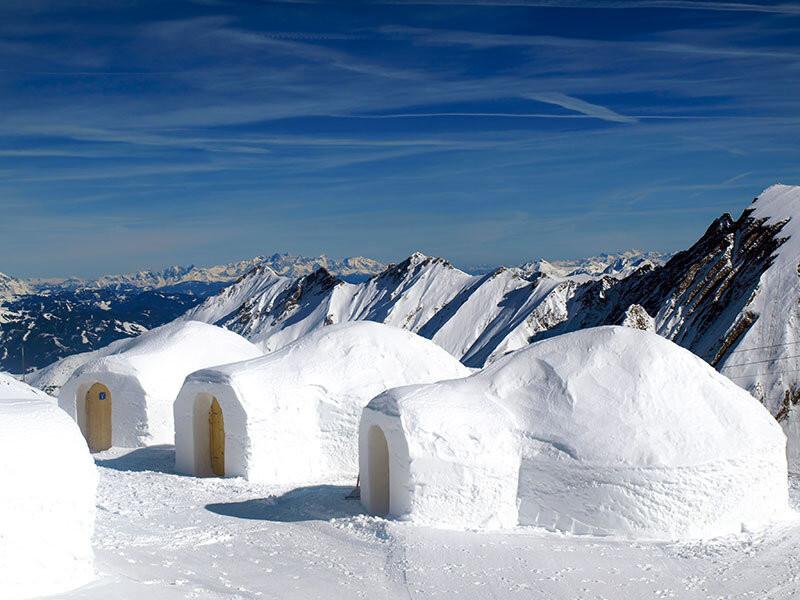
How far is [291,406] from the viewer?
19812mm

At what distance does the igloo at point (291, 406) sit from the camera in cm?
1928

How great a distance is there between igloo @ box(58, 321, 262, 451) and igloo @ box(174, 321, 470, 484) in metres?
3.35

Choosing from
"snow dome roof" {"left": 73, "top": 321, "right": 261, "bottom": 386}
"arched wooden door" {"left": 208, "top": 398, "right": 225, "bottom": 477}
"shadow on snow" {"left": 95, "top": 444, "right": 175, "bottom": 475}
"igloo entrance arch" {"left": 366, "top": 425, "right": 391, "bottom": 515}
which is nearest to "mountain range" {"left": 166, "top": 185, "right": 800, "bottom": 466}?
"igloo entrance arch" {"left": 366, "top": 425, "right": 391, "bottom": 515}

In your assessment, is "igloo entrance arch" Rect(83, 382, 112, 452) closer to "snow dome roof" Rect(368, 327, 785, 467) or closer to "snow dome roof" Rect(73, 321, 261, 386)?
"snow dome roof" Rect(73, 321, 261, 386)

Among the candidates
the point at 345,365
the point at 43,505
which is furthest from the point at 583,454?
the point at 43,505

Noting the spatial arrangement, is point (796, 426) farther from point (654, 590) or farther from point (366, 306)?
point (366, 306)

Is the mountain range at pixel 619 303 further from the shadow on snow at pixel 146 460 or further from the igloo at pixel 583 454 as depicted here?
the shadow on snow at pixel 146 460

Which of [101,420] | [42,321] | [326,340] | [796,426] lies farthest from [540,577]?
[42,321]

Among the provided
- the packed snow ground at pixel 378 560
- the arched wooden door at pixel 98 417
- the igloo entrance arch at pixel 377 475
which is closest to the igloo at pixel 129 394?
the arched wooden door at pixel 98 417

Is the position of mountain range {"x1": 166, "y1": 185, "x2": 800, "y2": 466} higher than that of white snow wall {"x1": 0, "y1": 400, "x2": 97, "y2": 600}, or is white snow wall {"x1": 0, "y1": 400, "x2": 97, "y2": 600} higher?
white snow wall {"x1": 0, "y1": 400, "x2": 97, "y2": 600}

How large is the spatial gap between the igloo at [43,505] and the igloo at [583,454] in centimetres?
578

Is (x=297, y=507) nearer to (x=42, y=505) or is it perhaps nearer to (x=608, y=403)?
(x=608, y=403)

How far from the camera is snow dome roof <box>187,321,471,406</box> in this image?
19.8 metres

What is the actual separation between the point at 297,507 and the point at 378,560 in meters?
3.92
